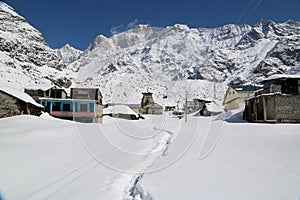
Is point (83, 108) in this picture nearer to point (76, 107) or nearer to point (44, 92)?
point (76, 107)

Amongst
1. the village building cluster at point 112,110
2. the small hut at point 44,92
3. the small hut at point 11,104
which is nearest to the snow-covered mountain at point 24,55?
the small hut at point 44,92

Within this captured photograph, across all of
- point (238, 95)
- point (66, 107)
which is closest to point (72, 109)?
point (66, 107)

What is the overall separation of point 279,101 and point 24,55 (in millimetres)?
165125

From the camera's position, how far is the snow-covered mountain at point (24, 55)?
12900 centimetres

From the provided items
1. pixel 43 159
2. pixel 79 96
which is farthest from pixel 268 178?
pixel 79 96

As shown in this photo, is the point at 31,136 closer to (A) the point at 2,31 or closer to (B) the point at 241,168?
(B) the point at 241,168

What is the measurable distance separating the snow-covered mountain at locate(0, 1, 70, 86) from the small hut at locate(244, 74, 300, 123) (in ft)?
377

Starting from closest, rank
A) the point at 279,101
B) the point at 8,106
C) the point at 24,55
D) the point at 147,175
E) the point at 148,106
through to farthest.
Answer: the point at 147,175 < the point at 8,106 < the point at 279,101 < the point at 148,106 < the point at 24,55

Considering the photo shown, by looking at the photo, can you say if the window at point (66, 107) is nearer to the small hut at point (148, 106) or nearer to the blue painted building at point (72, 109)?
the blue painted building at point (72, 109)

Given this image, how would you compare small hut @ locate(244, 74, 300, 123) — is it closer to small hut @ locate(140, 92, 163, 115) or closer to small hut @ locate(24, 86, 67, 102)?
small hut @ locate(24, 86, 67, 102)

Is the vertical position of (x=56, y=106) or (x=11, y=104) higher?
(x=11, y=104)

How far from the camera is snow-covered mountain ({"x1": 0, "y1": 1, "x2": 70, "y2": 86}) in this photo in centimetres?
12900

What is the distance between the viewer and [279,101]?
20844 mm

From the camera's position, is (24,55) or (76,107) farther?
(24,55)
